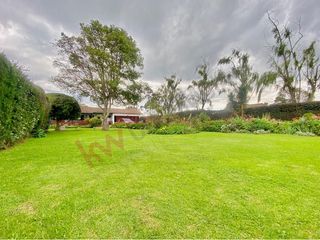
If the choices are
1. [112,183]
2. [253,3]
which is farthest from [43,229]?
[253,3]

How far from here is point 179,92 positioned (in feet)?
109

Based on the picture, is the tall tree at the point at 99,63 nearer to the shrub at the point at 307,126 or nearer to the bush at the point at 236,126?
the bush at the point at 236,126

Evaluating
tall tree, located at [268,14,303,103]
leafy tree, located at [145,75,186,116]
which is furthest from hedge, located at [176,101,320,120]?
leafy tree, located at [145,75,186,116]

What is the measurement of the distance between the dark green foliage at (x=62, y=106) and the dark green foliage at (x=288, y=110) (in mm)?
17356

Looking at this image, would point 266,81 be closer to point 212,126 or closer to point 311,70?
point 311,70

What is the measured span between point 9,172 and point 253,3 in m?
11.8

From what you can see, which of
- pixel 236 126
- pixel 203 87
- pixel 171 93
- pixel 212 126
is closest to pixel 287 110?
pixel 236 126

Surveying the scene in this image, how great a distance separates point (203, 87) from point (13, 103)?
28909mm

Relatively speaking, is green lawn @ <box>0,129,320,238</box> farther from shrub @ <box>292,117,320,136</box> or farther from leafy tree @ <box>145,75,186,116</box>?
leafy tree @ <box>145,75,186,116</box>

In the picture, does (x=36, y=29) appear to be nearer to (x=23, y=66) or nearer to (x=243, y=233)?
(x=23, y=66)

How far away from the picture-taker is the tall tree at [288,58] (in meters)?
20.0

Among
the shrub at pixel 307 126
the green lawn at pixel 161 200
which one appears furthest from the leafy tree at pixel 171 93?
the green lawn at pixel 161 200

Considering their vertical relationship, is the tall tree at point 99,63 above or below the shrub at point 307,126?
above

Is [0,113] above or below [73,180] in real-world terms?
above
